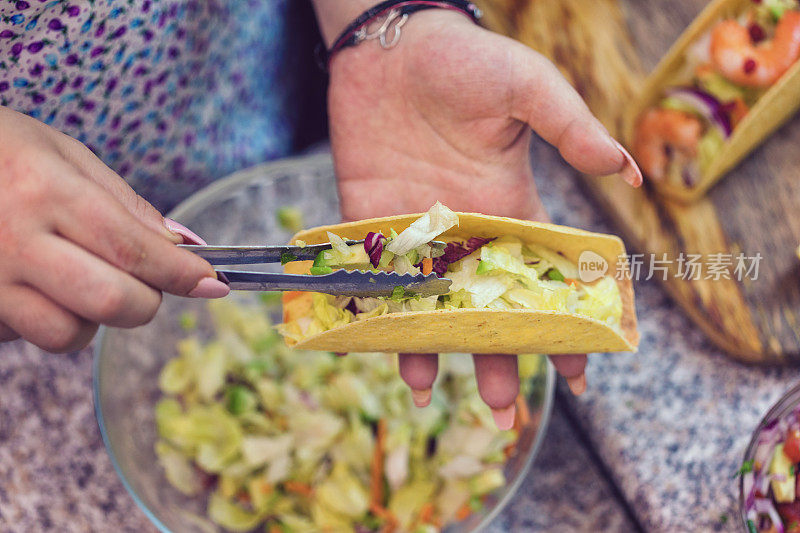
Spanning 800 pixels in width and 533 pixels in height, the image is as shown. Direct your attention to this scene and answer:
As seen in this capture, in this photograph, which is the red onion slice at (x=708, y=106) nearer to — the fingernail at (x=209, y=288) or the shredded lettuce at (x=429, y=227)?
the shredded lettuce at (x=429, y=227)

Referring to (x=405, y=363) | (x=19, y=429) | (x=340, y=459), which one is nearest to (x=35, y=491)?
(x=19, y=429)

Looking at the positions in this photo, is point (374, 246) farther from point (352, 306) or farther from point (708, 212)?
point (708, 212)

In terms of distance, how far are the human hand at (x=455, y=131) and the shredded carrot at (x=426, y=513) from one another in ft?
1.39

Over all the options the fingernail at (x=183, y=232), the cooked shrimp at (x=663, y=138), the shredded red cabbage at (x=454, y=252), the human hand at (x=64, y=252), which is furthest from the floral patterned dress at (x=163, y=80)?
the cooked shrimp at (x=663, y=138)

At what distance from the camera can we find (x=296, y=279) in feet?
3.51

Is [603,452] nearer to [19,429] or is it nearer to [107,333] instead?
[107,333]

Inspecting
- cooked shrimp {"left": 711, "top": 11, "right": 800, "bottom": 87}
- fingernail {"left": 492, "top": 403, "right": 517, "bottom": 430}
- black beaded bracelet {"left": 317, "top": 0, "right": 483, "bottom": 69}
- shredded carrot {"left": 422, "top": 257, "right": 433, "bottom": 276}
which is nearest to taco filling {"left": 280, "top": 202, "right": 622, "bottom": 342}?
shredded carrot {"left": 422, "top": 257, "right": 433, "bottom": 276}

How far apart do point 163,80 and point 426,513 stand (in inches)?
51.6

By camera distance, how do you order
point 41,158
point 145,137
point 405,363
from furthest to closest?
1. point 145,137
2. point 405,363
3. point 41,158

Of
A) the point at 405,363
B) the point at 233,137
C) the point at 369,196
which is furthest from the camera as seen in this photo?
the point at 233,137

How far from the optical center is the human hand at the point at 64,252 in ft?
2.84

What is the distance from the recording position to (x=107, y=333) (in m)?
1.68

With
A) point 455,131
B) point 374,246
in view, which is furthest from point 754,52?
point 374,246

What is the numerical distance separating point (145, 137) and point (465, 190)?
0.86 meters
